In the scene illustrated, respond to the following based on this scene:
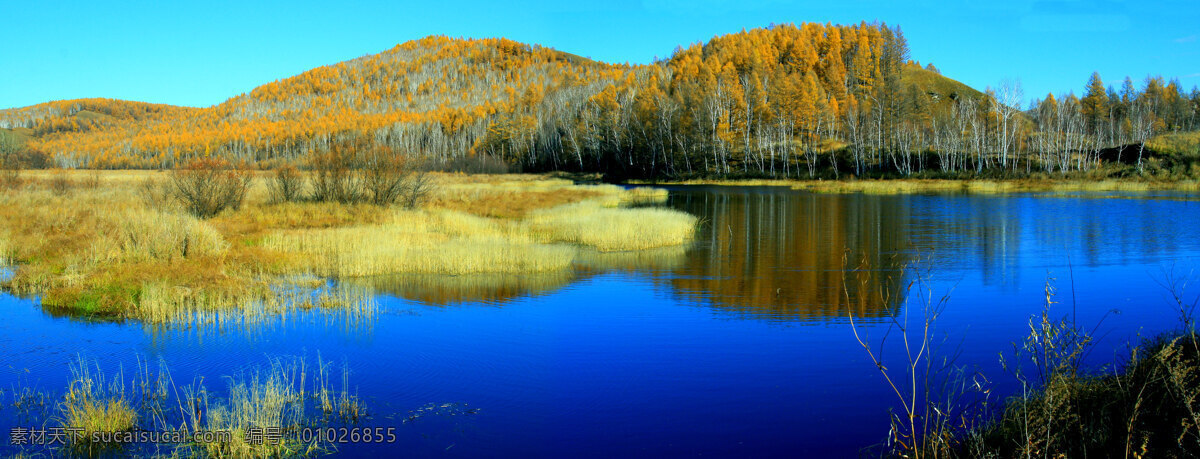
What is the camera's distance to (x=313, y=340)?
11141 millimetres

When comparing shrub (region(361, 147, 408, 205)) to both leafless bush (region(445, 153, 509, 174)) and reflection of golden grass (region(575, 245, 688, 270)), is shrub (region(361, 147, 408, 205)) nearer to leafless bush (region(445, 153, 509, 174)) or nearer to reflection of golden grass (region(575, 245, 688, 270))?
reflection of golden grass (region(575, 245, 688, 270))

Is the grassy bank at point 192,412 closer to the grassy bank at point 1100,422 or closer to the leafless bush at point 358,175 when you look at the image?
the grassy bank at point 1100,422

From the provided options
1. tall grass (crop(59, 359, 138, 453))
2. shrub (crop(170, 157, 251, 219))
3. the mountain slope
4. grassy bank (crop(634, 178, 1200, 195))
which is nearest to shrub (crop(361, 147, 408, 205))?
the mountain slope

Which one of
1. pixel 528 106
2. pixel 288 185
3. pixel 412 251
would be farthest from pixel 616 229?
pixel 528 106

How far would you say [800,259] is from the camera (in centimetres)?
2027

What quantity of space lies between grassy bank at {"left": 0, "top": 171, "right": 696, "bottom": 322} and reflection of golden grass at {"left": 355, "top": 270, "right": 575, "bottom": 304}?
520mm

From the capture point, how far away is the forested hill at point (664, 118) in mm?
73562

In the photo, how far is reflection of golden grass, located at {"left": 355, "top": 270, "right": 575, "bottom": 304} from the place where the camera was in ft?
49.4

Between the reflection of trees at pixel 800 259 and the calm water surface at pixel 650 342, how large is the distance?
0.41 ft

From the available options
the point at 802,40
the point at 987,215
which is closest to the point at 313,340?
the point at 987,215

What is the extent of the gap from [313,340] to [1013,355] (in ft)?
33.2

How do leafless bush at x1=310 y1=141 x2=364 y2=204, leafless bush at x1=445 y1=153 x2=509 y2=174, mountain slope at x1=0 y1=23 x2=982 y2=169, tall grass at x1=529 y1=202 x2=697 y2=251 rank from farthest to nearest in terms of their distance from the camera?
1. leafless bush at x1=445 y1=153 x2=509 y2=174
2. mountain slope at x1=0 y1=23 x2=982 y2=169
3. leafless bush at x1=310 y1=141 x2=364 y2=204
4. tall grass at x1=529 y1=202 x2=697 y2=251

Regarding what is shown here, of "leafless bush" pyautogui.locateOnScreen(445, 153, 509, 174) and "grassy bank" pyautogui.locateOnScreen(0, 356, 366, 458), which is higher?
"leafless bush" pyautogui.locateOnScreen(445, 153, 509, 174)

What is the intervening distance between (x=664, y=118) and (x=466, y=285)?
64776 mm
